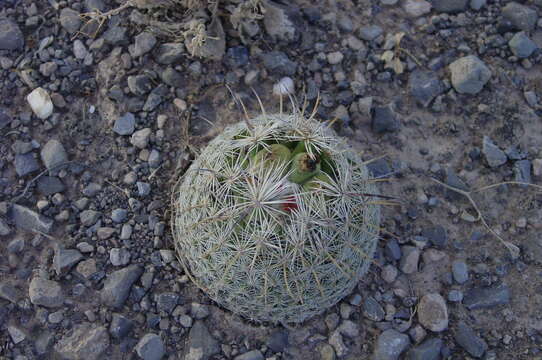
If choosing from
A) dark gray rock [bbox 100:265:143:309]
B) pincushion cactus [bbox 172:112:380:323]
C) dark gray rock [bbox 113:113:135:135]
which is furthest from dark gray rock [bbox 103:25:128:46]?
dark gray rock [bbox 100:265:143:309]

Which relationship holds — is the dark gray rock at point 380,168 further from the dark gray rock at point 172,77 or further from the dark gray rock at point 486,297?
the dark gray rock at point 172,77

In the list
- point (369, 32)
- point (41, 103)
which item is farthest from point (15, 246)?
point (369, 32)

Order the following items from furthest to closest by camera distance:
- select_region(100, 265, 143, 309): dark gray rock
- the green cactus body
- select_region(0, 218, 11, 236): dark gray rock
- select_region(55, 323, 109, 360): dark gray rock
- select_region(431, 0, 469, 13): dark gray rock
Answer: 1. select_region(431, 0, 469, 13): dark gray rock
2. select_region(0, 218, 11, 236): dark gray rock
3. select_region(100, 265, 143, 309): dark gray rock
4. select_region(55, 323, 109, 360): dark gray rock
5. the green cactus body

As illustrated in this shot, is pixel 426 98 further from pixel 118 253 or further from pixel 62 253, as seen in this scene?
pixel 62 253

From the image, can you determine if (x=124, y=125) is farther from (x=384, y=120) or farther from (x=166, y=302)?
(x=384, y=120)

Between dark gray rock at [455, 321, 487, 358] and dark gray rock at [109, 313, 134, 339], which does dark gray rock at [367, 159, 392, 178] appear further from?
dark gray rock at [109, 313, 134, 339]

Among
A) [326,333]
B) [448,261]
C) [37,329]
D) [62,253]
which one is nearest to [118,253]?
[62,253]

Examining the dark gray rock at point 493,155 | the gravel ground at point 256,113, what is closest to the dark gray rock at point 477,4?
the gravel ground at point 256,113
